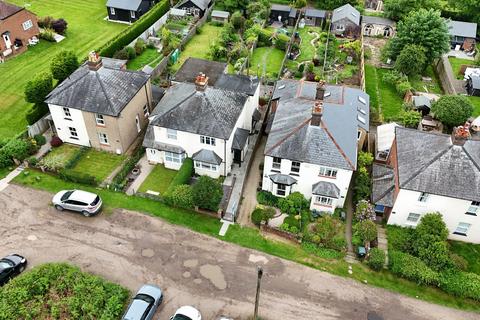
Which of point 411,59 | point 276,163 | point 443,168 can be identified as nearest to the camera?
point 443,168

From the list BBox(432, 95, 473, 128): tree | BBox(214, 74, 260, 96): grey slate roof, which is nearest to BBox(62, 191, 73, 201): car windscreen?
BBox(214, 74, 260, 96): grey slate roof

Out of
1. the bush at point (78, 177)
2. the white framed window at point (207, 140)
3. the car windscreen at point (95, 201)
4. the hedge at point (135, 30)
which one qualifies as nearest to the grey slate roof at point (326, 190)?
the white framed window at point (207, 140)

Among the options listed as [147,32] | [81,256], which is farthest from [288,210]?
[147,32]

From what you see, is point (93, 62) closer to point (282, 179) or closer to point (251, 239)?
point (282, 179)

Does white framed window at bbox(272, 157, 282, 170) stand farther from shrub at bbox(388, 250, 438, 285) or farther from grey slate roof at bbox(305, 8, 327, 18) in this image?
grey slate roof at bbox(305, 8, 327, 18)

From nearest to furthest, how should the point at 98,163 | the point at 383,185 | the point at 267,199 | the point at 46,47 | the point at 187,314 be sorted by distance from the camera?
the point at 187,314
the point at 383,185
the point at 267,199
the point at 98,163
the point at 46,47

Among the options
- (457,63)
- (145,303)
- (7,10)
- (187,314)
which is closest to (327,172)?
(187,314)

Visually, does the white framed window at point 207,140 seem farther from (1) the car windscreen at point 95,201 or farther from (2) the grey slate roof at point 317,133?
→ (1) the car windscreen at point 95,201
